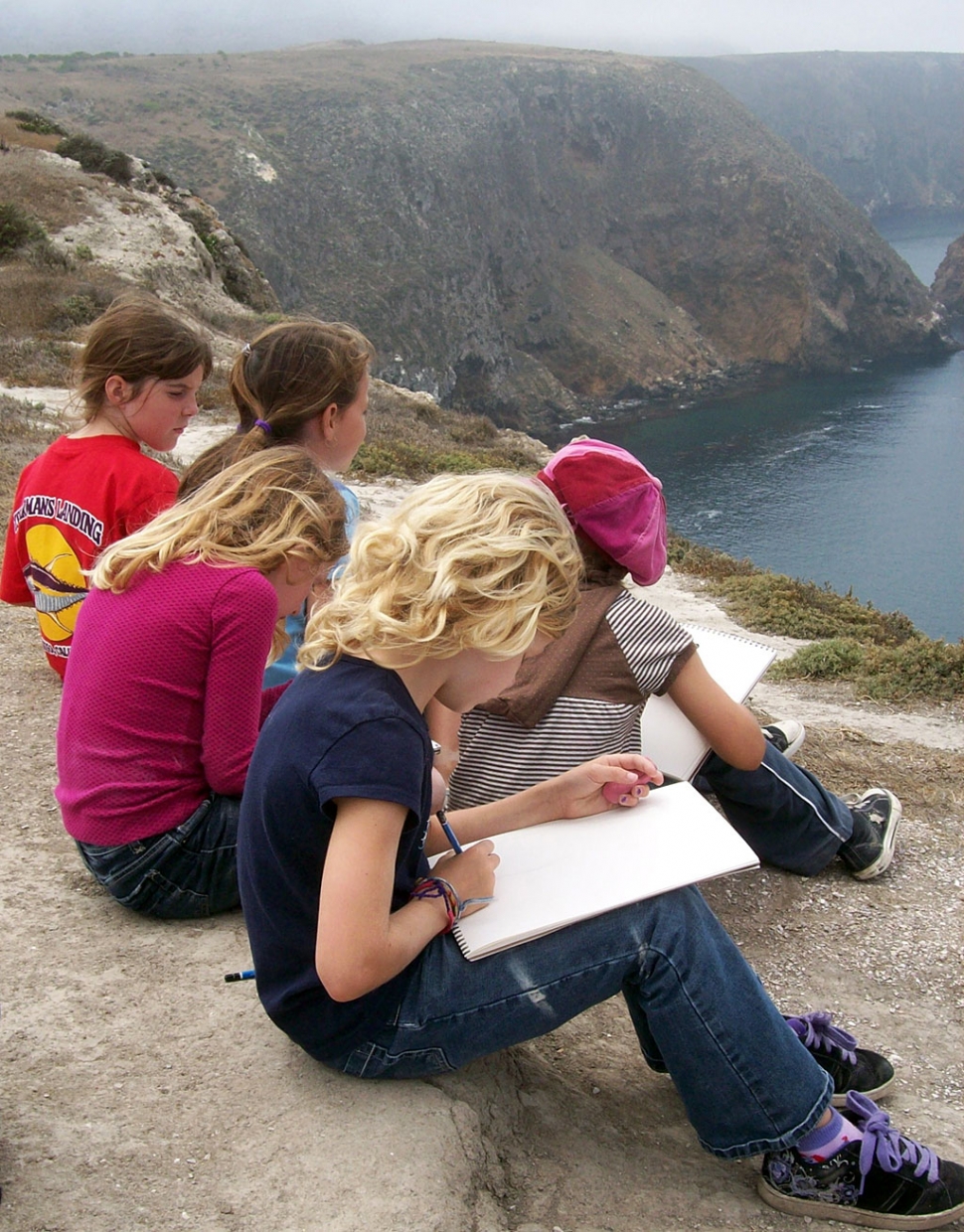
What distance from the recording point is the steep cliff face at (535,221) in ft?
275

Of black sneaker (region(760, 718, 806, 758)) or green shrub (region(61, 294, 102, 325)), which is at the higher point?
black sneaker (region(760, 718, 806, 758))

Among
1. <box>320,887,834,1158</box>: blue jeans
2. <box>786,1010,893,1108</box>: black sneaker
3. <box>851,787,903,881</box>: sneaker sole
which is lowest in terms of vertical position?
<box>851,787,903,881</box>: sneaker sole

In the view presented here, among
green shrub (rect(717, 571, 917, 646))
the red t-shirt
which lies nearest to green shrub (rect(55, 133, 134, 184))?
green shrub (rect(717, 571, 917, 646))

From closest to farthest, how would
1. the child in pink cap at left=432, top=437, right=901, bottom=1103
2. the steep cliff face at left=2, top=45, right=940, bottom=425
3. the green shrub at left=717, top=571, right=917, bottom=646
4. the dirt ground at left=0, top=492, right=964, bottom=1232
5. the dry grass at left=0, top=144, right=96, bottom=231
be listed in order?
the dirt ground at left=0, top=492, right=964, bottom=1232 < the child in pink cap at left=432, top=437, right=901, bottom=1103 < the green shrub at left=717, top=571, right=917, bottom=646 < the dry grass at left=0, top=144, right=96, bottom=231 < the steep cliff face at left=2, top=45, right=940, bottom=425

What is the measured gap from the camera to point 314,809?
2.08 metres

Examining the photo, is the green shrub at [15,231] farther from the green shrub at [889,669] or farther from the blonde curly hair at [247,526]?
the blonde curly hair at [247,526]

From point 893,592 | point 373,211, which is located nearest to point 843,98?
point 373,211

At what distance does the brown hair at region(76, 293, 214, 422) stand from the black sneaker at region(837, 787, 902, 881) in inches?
127

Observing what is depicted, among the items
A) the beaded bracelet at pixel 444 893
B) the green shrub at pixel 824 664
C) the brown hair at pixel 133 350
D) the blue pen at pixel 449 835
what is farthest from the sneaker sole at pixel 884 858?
the green shrub at pixel 824 664

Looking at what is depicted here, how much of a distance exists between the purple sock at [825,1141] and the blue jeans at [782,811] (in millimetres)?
1459

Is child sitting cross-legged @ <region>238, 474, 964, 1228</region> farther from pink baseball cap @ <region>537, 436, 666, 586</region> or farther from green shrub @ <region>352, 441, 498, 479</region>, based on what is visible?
green shrub @ <region>352, 441, 498, 479</region>

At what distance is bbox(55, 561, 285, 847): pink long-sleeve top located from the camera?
2.79m

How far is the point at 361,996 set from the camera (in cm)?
237

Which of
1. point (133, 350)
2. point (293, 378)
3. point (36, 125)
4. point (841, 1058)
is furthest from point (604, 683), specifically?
point (36, 125)
